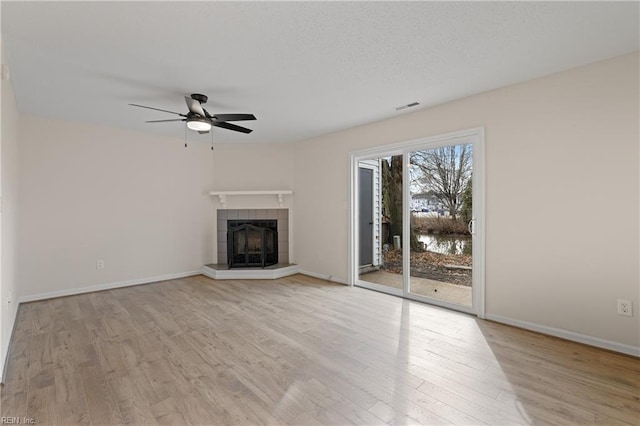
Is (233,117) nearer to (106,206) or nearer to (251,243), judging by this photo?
(106,206)

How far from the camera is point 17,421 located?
1.72 m

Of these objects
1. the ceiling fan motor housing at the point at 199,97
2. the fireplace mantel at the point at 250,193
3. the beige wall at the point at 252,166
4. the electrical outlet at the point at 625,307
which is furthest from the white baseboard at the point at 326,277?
the ceiling fan motor housing at the point at 199,97

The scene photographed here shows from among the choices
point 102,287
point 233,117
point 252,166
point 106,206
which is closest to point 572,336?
point 233,117

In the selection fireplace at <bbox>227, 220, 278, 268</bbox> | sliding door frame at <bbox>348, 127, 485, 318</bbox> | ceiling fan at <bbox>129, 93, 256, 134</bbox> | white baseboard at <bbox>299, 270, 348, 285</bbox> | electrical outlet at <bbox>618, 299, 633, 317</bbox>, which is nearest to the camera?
electrical outlet at <bbox>618, 299, 633, 317</bbox>

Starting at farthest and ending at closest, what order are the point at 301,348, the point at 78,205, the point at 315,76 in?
1. the point at 78,205
2. the point at 315,76
3. the point at 301,348

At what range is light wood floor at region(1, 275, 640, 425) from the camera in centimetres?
178

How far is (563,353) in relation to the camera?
2463 mm

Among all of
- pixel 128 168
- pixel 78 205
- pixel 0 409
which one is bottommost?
pixel 0 409

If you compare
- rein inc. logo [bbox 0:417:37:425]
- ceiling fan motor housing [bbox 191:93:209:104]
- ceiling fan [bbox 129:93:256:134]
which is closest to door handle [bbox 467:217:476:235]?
ceiling fan [bbox 129:93:256:134]

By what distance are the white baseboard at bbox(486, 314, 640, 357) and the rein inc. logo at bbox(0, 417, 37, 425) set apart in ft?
12.6

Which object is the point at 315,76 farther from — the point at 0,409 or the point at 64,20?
the point at 0,409

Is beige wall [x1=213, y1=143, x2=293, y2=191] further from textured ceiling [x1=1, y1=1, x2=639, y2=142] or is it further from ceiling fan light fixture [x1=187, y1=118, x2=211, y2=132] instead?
ceiling fan light fixture [x1=187, y1=118, x2=211, y2=132]

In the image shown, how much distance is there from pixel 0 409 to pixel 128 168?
3.64 m

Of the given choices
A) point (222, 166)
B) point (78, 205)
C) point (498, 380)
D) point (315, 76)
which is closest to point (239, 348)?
point (498, 380)
